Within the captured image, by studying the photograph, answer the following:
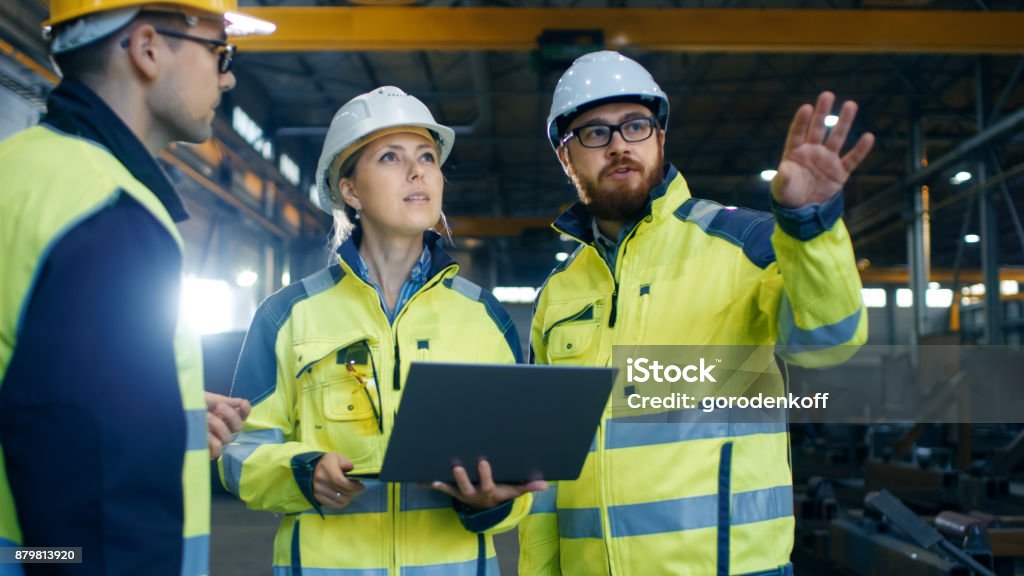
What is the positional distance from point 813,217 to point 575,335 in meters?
0.76

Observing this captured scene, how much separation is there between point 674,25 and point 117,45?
7834 millimetres

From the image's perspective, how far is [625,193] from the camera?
2270 millimetres

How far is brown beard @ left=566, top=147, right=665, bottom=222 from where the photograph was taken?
2.27 metres

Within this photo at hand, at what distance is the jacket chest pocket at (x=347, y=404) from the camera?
1.98 meters

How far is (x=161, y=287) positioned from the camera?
1.18 meters

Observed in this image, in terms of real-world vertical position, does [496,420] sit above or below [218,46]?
below

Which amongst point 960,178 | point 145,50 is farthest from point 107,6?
point 960,178

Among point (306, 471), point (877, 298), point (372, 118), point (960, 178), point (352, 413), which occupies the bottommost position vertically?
point (306, 471)

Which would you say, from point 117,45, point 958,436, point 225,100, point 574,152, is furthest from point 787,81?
point 117,45

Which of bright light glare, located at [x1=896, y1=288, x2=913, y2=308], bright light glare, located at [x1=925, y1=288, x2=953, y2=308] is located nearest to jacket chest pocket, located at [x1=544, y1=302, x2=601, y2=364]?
bright light glare, located at [x1=896, y1=288, x2=913, y2=308]

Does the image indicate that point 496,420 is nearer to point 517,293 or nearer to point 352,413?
point 352,413

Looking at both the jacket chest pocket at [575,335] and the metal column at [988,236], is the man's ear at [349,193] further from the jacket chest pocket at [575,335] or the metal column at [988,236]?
the metal column at [988,236]

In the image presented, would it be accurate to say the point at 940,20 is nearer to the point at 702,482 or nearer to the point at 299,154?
the point at 702,482

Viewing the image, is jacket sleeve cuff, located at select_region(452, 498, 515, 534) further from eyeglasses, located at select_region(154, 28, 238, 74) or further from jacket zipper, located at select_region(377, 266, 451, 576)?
eyeglasses, located at select_region(154, 28, 238, 74)
